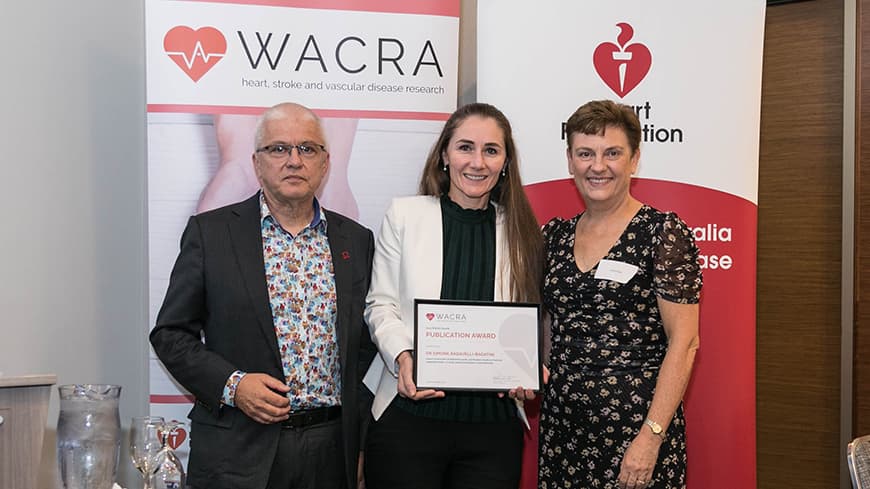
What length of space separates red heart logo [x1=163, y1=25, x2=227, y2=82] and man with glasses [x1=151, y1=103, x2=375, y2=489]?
717mm

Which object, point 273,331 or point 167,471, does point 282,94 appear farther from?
point 167,471

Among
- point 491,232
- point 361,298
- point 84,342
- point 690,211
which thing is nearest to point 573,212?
point 690,211

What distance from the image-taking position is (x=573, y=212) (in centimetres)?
348

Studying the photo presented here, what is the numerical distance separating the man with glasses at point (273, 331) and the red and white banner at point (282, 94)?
25.4 inches

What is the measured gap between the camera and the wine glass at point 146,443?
Result: 6.33 ft

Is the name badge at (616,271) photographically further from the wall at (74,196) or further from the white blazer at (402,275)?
the wall at (74,196)

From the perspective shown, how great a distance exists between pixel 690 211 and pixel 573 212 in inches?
18.6

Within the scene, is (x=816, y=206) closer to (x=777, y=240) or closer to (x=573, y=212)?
(x=777, y=240)

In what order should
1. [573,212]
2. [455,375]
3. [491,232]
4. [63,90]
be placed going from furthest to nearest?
[573,212] < [63,90] < [491,232] < [455,375]

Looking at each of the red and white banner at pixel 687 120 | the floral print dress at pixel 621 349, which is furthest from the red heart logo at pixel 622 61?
the floral print dress at pixel 621 349

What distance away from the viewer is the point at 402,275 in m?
Answer: 2.72

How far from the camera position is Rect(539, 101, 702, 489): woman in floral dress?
2.50 metres

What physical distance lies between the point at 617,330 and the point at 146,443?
1397mm

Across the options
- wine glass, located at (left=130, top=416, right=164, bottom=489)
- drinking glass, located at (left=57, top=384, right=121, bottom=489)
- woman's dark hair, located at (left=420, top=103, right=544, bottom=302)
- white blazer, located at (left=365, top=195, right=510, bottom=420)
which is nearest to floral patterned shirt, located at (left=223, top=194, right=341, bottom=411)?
white blazer, located at (left=365, top=195, right=510, bottom=420)
